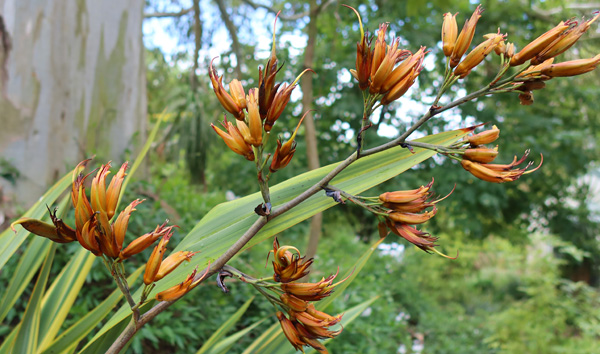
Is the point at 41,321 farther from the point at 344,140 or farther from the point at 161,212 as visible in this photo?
the point at 344,140

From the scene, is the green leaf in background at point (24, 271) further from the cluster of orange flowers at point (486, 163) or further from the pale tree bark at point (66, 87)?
the pale tree bark at point (66, 87)

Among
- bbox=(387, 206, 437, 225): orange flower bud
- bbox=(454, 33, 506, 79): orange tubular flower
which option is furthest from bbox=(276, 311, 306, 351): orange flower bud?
bbox=(454, 33, 506, 79): orange tubular flower

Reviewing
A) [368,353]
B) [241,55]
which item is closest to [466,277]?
[241,55]

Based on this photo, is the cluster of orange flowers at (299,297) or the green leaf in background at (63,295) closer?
the cluster of orange flowers at (299,297)

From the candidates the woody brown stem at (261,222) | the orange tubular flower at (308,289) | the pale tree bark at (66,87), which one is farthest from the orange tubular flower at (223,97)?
the pale tree bark at (66,87)

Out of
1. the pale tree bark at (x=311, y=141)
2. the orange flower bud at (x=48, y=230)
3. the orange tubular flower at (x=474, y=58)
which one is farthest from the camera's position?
the pale tree bark at (x=311, y=141)

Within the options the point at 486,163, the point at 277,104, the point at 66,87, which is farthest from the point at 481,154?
the point at 66,87

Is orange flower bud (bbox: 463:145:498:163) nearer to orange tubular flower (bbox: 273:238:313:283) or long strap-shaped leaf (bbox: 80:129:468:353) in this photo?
long strap-shaped leaf (bbox: 80:129:468:353)
